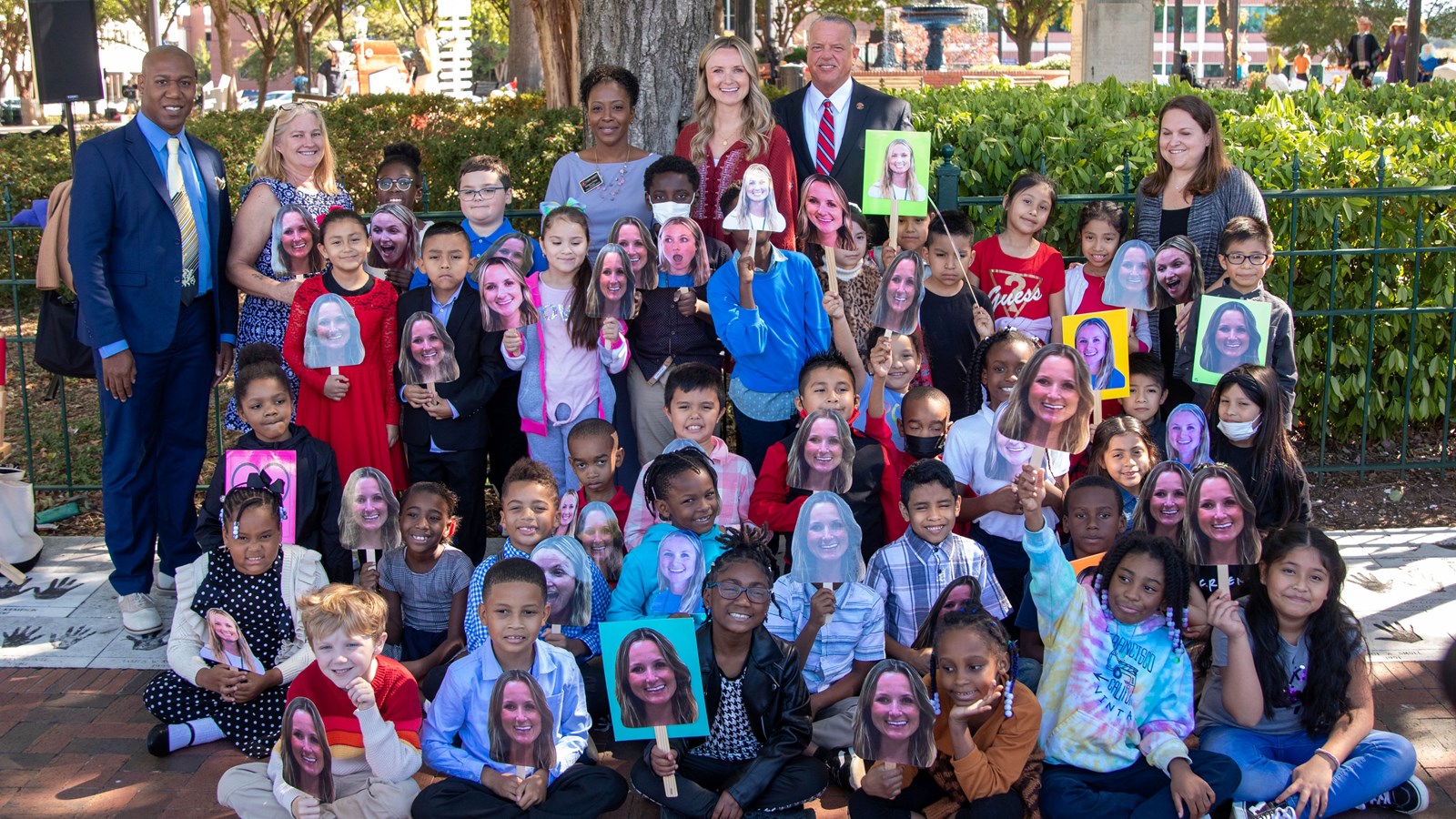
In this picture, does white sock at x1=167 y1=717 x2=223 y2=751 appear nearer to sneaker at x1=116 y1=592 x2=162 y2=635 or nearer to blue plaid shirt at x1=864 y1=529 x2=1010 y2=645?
sneaker at x1=116 y1=592 x2=162 y2=635

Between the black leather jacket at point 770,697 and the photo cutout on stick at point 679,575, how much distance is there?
35cm

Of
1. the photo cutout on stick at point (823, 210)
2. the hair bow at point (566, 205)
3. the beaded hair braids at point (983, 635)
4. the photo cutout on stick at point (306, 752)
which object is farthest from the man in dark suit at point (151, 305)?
the beaded hair braids at point (983, 635)

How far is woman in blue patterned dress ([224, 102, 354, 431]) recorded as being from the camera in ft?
17.7

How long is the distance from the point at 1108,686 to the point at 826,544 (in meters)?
0.95

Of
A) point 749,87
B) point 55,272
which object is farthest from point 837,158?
point 55,272

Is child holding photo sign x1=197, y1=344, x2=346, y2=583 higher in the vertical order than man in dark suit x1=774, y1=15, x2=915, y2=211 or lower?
lower

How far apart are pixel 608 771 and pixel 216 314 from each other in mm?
2719

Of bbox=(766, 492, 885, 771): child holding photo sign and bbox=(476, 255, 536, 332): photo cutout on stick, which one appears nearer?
bbox=(766, 492, 885, 771): child holding photo sign

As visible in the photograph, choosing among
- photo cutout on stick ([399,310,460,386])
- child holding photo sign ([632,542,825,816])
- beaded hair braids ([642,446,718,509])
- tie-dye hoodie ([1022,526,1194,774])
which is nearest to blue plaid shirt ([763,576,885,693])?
child holding photo sign ([632,542,825,816])

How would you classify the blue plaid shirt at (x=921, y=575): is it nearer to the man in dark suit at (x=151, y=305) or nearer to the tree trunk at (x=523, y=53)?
the man in dark suit at (x=151, y=305)

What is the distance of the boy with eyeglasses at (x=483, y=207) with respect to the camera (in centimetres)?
543

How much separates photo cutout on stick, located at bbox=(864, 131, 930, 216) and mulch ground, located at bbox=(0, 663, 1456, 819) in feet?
7.71

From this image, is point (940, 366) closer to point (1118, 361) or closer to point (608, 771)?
point (1118, 361)

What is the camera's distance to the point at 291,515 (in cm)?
471
